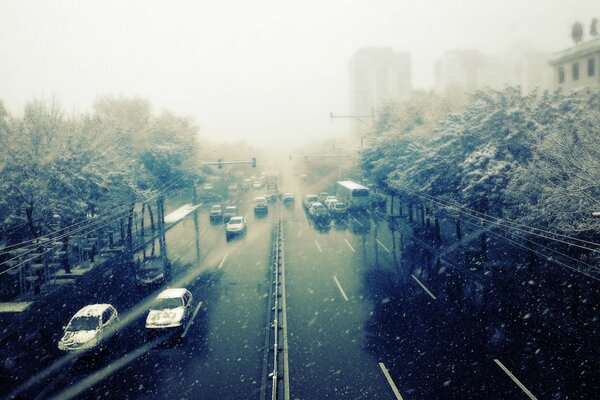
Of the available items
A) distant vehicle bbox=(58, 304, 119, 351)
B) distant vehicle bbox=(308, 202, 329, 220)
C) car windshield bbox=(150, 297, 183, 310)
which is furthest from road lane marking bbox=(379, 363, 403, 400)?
distant vehicle bbox=(308, 202, 329, 220)

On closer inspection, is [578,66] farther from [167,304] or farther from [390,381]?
[167,304]

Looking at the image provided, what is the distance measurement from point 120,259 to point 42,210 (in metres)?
9.15

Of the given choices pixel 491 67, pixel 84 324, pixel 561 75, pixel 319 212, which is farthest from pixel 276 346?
pixel 491 67

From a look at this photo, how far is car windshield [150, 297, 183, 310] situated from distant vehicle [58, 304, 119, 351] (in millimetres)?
1728

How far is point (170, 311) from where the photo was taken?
54.7 feet

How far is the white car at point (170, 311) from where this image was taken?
629 inches

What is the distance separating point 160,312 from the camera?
1661cm

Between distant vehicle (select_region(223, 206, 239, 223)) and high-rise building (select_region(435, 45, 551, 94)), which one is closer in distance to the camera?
distant vehicle (select_region(223, 206, 239, 223))

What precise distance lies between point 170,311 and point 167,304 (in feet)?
1.90

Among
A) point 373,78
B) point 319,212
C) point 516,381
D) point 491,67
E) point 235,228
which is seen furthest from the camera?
point 491,67

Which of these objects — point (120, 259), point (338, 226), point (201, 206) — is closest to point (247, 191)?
point (201, 206)

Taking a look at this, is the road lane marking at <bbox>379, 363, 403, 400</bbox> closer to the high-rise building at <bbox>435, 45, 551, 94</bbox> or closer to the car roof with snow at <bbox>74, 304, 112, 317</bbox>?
the car roof with snow at <bbox>74, 304, 112, 317</bbox>

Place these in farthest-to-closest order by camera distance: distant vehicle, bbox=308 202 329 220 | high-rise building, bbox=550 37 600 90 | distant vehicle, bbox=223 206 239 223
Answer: distant vehicle, bbox=223 206 239 223
distant vehicle, bbox=308 202 329 220
high-rise building, bbox=550 37 600 90

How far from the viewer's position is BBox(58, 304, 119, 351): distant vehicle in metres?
14.5
